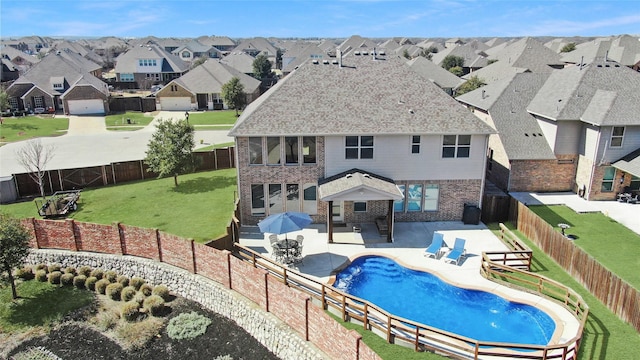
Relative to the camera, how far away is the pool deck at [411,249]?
57.4 feet

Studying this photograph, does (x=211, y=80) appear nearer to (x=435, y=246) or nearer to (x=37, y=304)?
(x=37, y=304)

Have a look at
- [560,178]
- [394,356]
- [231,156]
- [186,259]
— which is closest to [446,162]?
[560,178]

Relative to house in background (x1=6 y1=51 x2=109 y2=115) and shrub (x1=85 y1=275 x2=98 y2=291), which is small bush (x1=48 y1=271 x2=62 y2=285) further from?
house in background (x1=6 y1=51 x2=109 y2=115)

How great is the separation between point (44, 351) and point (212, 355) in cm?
628

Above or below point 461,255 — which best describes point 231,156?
above

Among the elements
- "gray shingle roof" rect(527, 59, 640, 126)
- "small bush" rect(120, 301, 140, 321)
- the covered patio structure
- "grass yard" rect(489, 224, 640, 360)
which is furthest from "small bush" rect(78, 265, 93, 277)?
"gray shingle roof" rect(527, 59, 640, 126)

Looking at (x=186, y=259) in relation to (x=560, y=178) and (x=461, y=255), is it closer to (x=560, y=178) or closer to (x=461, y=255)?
(x=461, y=255)

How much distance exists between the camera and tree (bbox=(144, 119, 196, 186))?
28.1 meters

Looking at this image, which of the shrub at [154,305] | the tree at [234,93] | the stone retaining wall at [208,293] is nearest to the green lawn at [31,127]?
the tree at [234,93]

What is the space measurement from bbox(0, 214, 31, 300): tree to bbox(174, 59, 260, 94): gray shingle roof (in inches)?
1819

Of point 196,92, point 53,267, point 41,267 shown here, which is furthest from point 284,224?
point 196,92

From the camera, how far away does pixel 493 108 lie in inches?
1204

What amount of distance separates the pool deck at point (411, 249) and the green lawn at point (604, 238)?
4.00 m

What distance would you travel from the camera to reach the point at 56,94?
61.2 m
